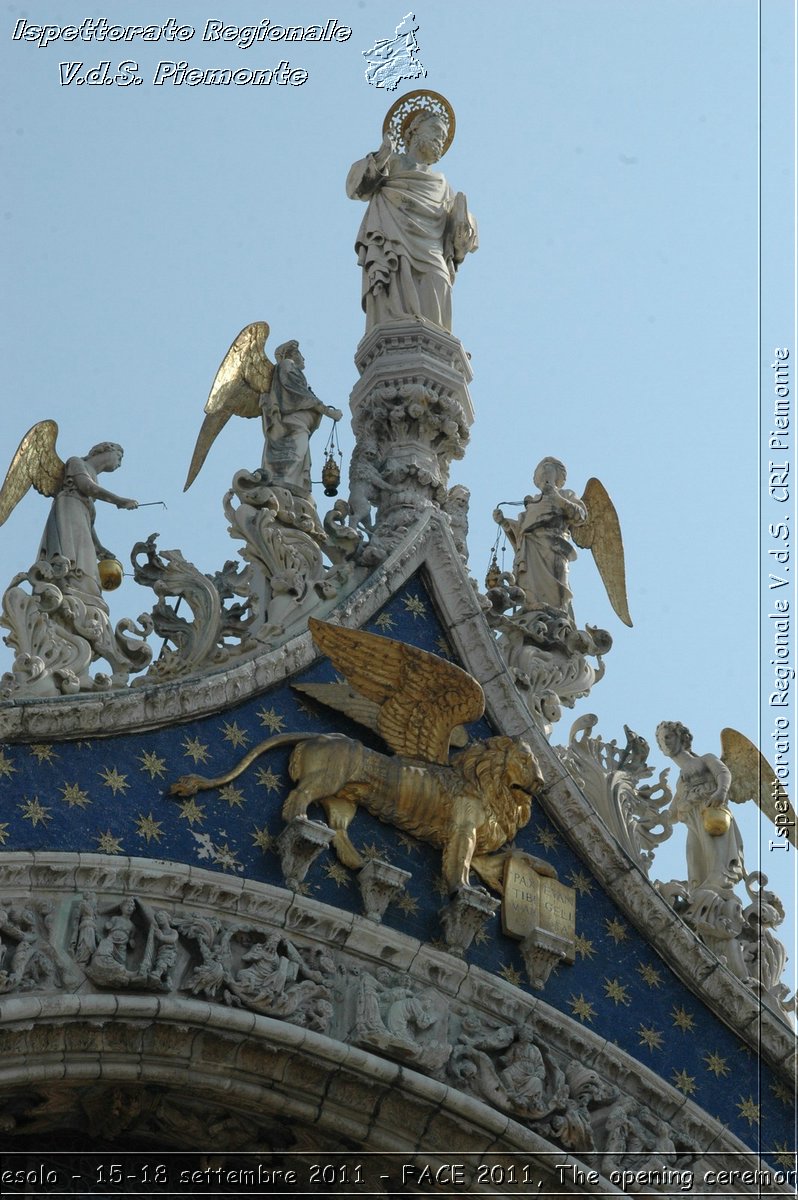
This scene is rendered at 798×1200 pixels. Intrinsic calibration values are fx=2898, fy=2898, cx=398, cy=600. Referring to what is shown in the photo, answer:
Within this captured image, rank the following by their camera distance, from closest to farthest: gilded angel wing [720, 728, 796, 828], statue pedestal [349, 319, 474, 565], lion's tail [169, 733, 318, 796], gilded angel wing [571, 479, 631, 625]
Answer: lion's tail [169, 733, 318, 796] < statue pedestal [349, 319, 474, 565] < gilded angel wing [720, 728, 796, 828] < gilded angel wing [571, 479, 631, 625]

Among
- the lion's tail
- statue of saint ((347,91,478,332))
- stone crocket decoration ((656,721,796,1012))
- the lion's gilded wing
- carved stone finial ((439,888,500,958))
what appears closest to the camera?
the lion's tail

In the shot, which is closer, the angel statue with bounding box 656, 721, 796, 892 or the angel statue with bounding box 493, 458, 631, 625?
the angel statue with bounding box 656, 721, 796, 892

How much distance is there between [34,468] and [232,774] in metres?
2.40

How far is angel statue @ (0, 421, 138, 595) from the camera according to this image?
683 inches

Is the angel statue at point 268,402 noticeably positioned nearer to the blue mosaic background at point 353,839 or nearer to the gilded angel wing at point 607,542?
the blue mosaic background at point 353,839

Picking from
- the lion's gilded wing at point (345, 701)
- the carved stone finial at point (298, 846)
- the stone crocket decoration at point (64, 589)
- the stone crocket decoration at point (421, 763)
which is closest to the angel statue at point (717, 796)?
the stone crocket decoration at point (421, 763)

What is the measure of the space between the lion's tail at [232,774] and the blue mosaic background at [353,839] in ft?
0.18

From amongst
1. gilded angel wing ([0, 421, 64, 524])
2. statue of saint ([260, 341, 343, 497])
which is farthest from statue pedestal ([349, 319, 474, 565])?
gilded angel wing ([0, 421, 64, 524])

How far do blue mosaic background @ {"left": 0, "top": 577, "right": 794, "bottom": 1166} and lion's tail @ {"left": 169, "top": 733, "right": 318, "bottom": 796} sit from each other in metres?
0.06

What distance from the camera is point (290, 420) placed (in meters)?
18.8

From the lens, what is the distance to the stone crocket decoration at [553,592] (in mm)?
18672

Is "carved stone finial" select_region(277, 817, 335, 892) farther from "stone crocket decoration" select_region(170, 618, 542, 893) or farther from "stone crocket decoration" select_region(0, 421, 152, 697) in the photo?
"stone crocket decoration" select_region(0, 421, 152, 697)

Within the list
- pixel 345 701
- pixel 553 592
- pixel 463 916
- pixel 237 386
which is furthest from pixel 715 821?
pixel 237 386

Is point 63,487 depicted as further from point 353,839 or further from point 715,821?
point 715,821
